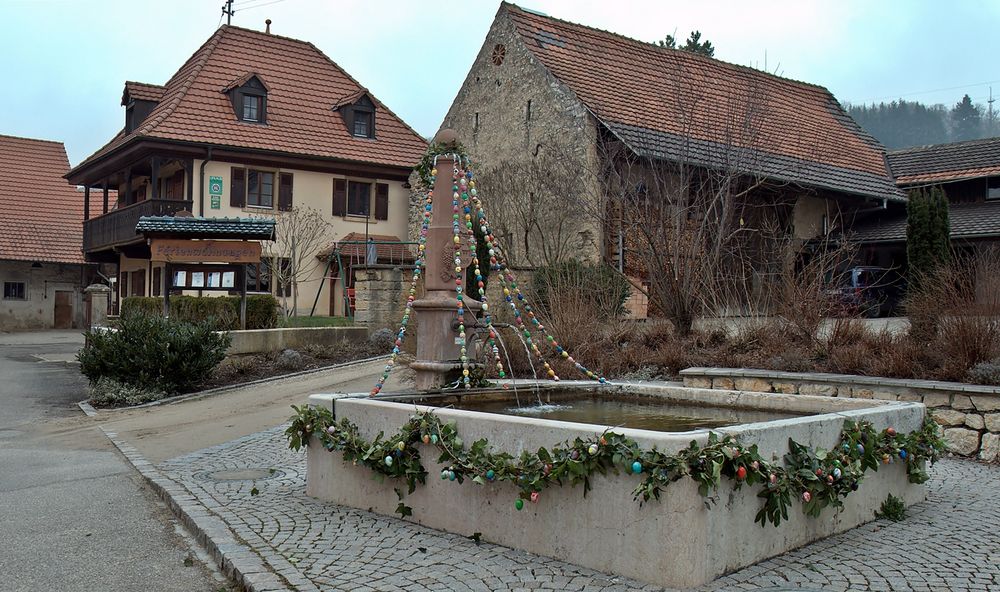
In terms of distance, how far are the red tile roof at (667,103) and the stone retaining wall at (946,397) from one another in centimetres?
1003

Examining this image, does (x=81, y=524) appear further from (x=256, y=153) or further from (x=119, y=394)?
(x=256, y=153)

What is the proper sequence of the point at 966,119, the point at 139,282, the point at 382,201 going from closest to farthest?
the point at 382,201
the point at 139,282
the point at 966,119

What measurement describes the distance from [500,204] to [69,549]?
1677cm

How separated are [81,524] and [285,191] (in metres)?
23.6

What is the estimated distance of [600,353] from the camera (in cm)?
1292

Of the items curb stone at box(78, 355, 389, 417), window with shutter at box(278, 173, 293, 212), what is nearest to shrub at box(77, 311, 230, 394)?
curb stone at box(78, 355, 389, 417)

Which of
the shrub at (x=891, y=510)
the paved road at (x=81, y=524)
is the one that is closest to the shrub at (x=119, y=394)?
the paved road at (x=81, y=524)

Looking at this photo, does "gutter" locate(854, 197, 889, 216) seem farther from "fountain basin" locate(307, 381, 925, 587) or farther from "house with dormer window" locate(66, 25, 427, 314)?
"fountain basin" locate(307, 381, 925, 587)

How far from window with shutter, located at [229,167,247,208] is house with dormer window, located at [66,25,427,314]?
0.10 feet

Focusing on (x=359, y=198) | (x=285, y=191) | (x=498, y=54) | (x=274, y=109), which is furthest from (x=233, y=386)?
(x=274, y=109)

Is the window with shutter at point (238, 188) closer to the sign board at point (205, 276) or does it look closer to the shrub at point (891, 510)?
the sign board at point (205, 276)

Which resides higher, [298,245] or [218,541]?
[298,245]

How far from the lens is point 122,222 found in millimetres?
29859

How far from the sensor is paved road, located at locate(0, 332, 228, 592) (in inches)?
220
